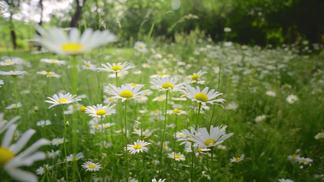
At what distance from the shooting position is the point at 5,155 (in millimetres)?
683

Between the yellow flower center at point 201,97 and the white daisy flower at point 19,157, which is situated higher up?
the white daisy flower at point 19,157

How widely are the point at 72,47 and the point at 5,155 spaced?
10.2 inches

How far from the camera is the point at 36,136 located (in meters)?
2.37

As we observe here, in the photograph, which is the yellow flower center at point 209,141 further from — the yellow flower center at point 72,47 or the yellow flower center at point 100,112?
the yellow flower center at point 72,47

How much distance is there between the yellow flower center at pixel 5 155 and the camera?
67 centimetres

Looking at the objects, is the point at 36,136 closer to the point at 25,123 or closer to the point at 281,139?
the point at 25,123

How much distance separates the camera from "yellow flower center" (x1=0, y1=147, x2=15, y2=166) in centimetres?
67

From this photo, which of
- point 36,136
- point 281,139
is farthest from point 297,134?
point 36,136

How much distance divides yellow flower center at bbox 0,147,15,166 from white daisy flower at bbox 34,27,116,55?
8.9 inches

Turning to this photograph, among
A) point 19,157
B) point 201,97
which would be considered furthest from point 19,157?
point 201,97

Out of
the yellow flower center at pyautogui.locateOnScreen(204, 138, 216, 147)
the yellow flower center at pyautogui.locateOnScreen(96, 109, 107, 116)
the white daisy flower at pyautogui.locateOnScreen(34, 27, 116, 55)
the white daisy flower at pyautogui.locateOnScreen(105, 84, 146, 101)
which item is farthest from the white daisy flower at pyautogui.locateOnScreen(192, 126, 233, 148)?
the white daisy flower at pyautogui.locateOnScreen(34, 27, 116, 55)

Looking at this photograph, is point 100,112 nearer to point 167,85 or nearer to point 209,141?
point 167,85

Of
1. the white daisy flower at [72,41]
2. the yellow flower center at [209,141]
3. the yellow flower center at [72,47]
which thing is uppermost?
the white daisy flower at [72,41]

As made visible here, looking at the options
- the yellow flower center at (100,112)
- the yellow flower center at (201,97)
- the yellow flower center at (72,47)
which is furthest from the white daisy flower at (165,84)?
the yellow flower center at (72,47)
